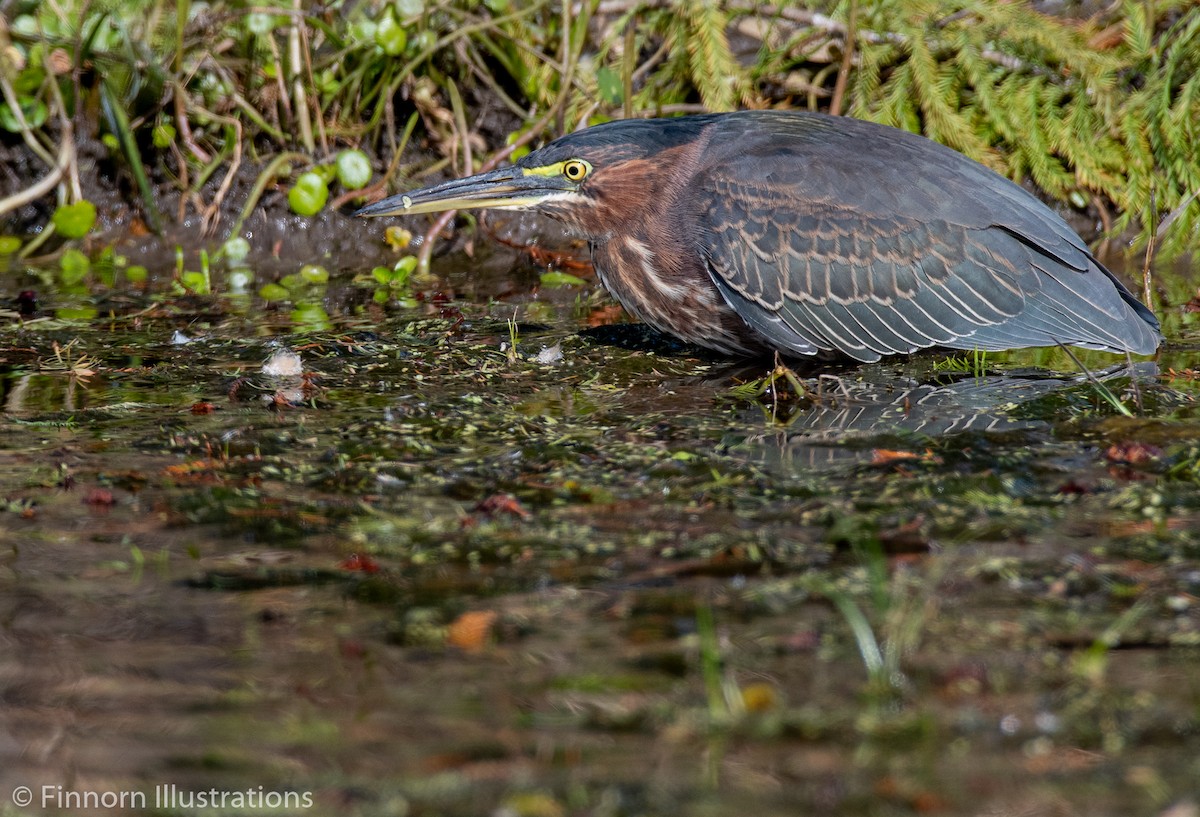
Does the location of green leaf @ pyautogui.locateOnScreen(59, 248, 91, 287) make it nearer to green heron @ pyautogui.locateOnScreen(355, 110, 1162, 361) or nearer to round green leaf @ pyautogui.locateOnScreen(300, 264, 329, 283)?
round green leaf @ pyautogui.locateOnScreen(300, 264, 329, 283)

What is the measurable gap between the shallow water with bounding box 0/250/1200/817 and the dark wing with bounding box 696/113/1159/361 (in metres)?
0.20

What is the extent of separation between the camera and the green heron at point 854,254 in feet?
17.4

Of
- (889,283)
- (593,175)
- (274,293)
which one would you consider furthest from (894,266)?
(274,293)

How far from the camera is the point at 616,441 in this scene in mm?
4445

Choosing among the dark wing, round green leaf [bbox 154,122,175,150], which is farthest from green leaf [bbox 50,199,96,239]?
the dark wing

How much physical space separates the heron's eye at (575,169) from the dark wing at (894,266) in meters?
0.59

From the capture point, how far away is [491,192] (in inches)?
220

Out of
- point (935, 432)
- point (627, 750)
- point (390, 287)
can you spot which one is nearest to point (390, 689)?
point (627, 750)

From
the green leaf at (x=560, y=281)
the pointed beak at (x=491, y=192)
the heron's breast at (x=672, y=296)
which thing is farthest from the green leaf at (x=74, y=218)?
the heron's breast at (x=672, y=296)

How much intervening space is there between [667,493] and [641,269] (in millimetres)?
1855

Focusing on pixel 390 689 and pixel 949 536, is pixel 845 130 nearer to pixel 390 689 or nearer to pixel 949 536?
pixel 949 536

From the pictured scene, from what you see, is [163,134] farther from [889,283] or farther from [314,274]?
[889,283]

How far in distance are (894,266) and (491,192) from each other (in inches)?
68.9

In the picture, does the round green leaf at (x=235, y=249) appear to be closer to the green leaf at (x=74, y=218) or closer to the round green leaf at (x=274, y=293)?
the round green leaf at (x=274, y=293)
